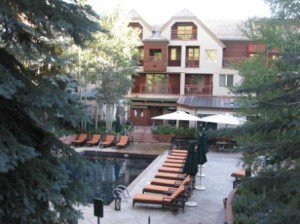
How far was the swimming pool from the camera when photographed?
56.0 ft

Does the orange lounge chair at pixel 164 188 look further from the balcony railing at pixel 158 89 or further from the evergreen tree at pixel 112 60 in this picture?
the balcony railing at pixel 158 89

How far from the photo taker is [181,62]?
4016 cm

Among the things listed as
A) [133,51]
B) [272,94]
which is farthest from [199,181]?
[133,51]

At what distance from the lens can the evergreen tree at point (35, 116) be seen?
4.65m

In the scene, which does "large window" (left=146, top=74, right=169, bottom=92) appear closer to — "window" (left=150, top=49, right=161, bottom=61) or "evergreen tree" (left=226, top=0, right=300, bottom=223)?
"window" (left=150, top=49, right=161, bottom=61)

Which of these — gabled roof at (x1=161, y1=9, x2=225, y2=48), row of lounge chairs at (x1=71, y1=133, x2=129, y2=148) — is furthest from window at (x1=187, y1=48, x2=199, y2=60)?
row of lounge chairs at (x1=71, y1=133, x2=129, y2=148)

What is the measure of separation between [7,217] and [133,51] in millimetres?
26946

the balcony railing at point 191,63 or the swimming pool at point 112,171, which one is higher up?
the balcony railing at point 191,63

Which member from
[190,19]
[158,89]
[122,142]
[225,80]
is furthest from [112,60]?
[225,80]

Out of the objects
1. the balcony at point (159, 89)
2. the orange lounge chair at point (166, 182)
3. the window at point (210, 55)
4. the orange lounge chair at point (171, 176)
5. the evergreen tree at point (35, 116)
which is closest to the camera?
the evergreen tree at point (35, 116)

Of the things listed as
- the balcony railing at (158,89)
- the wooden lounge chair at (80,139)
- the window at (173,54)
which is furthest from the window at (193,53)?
the wooden lounge chair at (80,139)

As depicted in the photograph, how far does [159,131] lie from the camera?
30750mm

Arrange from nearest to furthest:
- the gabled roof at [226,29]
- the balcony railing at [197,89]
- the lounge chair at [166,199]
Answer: the lounge chair at [166,199], the balcony railing at [197,89], the gabled roof at [226,29]

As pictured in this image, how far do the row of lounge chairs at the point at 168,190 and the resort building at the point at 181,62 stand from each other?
820 inches
